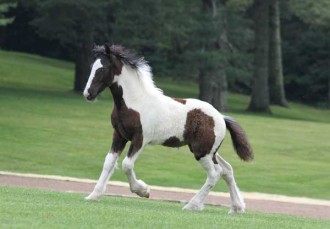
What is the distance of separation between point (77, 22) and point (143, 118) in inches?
1282

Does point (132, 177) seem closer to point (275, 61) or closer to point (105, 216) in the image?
point (105, 216)

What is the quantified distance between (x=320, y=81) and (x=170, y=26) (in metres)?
24.6

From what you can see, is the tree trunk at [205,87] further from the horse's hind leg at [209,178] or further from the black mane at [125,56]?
the horse's hind leg at [209,178]

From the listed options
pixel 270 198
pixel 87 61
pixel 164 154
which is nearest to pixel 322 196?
pixel 270 198

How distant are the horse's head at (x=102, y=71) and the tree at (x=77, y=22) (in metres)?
29.7

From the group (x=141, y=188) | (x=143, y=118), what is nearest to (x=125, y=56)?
(x=143, y=118)

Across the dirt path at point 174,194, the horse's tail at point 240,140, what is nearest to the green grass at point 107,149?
the dirt path at point 174,194

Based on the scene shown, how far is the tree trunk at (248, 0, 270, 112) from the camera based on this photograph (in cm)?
5441

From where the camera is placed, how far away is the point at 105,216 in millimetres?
11805

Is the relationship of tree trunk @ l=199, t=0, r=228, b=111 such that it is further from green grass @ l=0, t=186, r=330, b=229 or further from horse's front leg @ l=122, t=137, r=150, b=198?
horse's front leg @ l=122, t=137, r=150, b=198

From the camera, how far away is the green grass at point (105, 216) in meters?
10.9

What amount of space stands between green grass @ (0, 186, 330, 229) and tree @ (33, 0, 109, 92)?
1185 inches

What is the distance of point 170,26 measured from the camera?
47125 millimetres

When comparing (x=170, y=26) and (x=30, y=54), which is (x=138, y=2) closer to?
(x=170, y=26)
